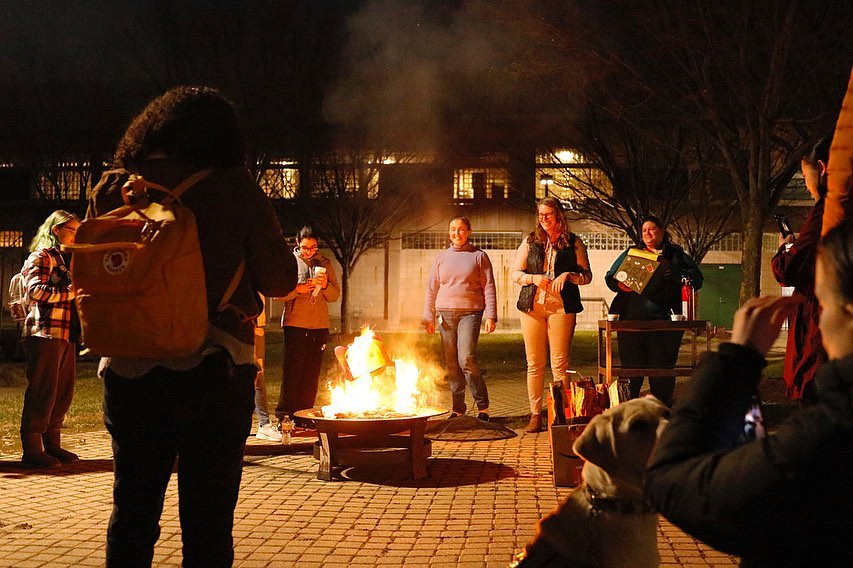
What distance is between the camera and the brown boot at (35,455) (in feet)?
Result: 23.5

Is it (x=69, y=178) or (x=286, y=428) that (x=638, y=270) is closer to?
(x=286, y=428)

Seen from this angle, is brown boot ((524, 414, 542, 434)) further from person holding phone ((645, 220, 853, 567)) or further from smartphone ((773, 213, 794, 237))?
person holding phone ((645, 220, 853, 567))

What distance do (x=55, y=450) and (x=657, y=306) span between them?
580 centimetres

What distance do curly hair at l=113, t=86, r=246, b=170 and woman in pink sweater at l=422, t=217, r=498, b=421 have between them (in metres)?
6.11

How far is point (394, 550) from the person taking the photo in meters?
4.88

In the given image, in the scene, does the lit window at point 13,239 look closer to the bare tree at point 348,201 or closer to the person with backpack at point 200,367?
the bare tree at point 348,201

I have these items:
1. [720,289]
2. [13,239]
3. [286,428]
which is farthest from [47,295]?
[13,239]

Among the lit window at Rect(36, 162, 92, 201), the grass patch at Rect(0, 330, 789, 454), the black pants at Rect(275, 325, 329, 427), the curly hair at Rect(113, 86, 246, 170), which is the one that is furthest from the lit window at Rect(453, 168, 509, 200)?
the curly hair at Rect(113, 86, 246, 170)

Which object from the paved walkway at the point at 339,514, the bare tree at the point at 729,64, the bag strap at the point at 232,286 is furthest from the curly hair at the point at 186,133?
the bare tree at the point at 729,64

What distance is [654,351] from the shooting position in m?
8.58

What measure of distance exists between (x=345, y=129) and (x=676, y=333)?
56.9ft

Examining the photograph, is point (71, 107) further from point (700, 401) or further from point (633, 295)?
point (700, 401)

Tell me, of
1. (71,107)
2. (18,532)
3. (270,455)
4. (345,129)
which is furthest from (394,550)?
(345,129)

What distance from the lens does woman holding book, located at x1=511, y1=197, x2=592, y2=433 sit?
340 inches
